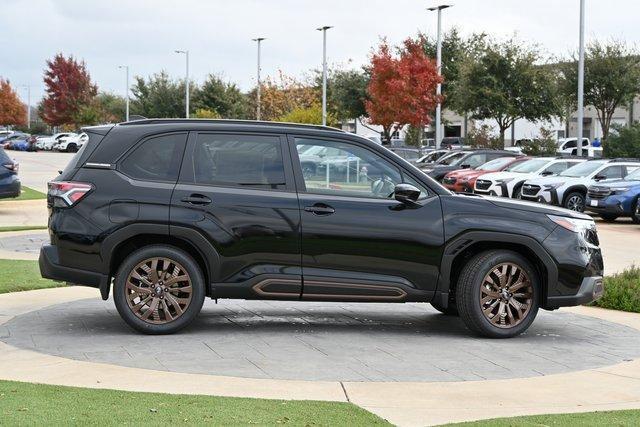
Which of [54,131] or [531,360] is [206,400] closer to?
[531,360]

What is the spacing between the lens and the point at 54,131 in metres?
131

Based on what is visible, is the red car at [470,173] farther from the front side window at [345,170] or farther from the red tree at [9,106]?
the red tree at [9,106]

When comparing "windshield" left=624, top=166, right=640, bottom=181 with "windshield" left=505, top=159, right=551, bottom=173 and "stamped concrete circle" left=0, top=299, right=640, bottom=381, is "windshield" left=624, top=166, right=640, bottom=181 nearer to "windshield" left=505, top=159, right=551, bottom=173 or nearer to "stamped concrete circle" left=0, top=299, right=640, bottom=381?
"windshield" left=505, top=159, right=551, bottom=173

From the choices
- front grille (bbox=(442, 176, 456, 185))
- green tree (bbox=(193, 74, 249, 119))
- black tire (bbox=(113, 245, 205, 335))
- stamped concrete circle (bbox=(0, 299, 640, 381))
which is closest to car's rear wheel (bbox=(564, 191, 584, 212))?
front grille (bbox=(442, 176, 456, 185))

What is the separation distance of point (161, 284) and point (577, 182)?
21.0 meters

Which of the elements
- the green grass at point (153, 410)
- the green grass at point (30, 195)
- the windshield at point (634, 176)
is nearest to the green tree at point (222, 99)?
the green grass at point (30, 195)

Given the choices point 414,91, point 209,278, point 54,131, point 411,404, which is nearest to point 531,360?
point 411,404

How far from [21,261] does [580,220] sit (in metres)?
7.98

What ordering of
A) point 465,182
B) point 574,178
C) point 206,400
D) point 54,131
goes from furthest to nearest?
point 54,131, point 465,182, point 574,178, point 206,400

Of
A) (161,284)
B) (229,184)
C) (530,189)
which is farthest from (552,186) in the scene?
(161,284)

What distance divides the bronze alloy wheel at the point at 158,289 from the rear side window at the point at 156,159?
0.79 m

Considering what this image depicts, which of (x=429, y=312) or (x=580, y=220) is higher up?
(x=580, y=220)

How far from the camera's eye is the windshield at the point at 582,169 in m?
29.5

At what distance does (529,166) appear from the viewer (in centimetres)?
3344
